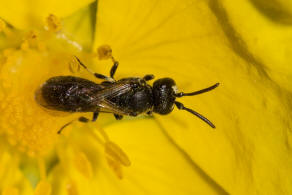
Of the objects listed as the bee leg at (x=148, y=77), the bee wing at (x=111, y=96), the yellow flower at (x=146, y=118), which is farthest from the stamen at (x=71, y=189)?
the bee leg at (x=148, y=77)

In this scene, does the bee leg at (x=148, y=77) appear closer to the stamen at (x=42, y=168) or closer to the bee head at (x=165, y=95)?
the bee head at (x=165, y=95)

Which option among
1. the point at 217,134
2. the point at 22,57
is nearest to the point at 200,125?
the point at 217,134

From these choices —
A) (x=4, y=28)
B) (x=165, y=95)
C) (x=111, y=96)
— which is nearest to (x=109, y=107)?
(x=111, y=96)

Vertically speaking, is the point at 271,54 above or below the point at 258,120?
above

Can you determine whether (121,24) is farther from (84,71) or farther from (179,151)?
(179,151)

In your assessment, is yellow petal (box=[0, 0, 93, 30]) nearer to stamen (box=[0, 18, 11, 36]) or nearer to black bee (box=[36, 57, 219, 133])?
stamen (box=[0, 18, 11, 36])

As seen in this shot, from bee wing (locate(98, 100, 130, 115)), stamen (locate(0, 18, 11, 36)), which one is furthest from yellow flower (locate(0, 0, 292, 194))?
bee wing (locate(98, 100, 130, 115))
